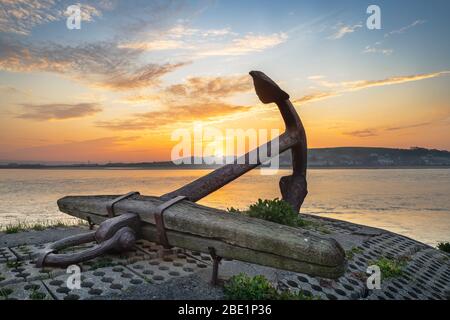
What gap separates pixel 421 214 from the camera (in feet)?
54.2

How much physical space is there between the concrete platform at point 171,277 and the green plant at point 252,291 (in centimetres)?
17

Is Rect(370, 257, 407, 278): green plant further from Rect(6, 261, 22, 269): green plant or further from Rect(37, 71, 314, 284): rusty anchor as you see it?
Rect(6, 261, 22, 269): green plant

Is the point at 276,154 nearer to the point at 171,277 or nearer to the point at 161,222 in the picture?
the point at 161,222

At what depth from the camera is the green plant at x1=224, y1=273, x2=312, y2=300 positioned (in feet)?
13.2

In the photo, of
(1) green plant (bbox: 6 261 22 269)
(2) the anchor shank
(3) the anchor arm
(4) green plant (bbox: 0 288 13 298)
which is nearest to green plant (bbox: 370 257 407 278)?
(3) the anchor arm

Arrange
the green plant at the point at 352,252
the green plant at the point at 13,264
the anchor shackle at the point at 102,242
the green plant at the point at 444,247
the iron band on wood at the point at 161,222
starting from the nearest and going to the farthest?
the anchor shackle at the point at 102,242, the iron band on wood at the point at 161,222, the green plant at the point at 13,264, the green plant at the point at 352,252, the green plant at the point at 444,247

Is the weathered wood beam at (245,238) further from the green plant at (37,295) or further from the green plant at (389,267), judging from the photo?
the green plant at (389,267)

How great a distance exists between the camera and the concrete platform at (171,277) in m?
4.02

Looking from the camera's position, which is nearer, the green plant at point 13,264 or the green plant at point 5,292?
the green plant at point 5,292

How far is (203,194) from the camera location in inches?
231

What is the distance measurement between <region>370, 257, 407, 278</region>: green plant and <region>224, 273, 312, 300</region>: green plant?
2471 millimetres

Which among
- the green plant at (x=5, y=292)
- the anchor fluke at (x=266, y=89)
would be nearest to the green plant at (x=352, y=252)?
the anchor fluke at (x=266, y=89)
